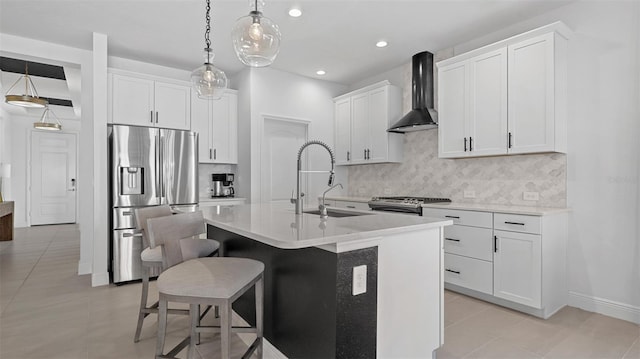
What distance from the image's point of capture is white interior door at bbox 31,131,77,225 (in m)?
8.11

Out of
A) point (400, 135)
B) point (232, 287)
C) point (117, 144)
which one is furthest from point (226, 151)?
point (232, 287)

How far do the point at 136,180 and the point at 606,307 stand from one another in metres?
4.85

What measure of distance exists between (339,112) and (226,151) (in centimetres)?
194

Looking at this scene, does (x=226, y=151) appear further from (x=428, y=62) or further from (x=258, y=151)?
(x=428, y=62)

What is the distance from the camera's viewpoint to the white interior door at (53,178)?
8.11 m

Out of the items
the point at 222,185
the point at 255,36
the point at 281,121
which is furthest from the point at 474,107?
the point at 222,185

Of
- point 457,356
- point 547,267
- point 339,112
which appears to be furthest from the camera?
point 339,112

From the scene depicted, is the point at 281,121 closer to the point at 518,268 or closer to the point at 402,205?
the point at 402,205

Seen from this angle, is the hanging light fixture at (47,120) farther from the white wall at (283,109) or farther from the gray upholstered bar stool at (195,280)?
the gray upholstered bar stool at (195,280)

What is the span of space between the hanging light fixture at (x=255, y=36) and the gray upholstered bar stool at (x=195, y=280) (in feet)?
3.43

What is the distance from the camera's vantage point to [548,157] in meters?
3.22

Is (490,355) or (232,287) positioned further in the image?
(490,355)

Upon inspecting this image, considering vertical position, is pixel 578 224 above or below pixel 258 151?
below

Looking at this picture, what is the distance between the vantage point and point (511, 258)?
2.92 metres
